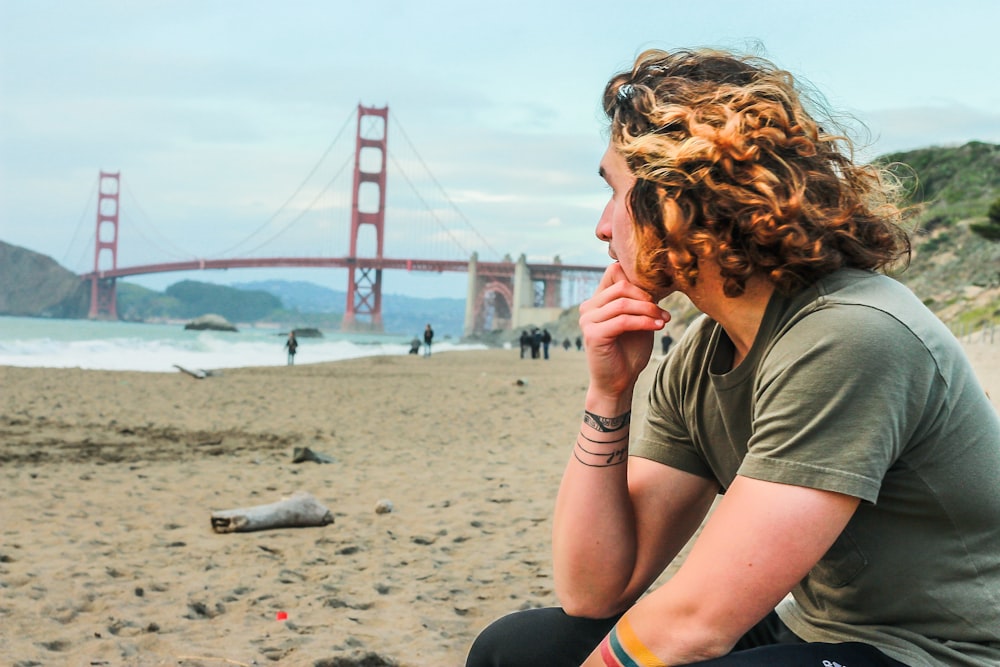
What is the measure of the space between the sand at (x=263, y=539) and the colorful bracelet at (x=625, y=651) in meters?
1.04

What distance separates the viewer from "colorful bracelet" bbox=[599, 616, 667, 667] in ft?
3.17

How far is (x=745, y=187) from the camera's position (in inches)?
37.8

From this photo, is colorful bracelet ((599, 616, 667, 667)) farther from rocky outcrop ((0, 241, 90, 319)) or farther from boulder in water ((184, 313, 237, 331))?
rocky outcrop ((0, 241, 90, 319))

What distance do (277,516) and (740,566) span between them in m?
2.70

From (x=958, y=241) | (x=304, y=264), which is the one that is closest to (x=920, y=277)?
(x=958, y=241)

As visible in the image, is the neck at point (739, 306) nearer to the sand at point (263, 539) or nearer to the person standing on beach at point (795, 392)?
the person standing on beach at point (795, 392)

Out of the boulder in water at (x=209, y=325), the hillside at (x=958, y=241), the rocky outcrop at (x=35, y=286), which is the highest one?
the hillside at (x=958, y=241)

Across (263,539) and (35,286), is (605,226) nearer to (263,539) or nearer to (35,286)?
(263,539)

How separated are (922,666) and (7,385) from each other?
1117 centimetres

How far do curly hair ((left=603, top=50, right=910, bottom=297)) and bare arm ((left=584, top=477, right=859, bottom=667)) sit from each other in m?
0.24

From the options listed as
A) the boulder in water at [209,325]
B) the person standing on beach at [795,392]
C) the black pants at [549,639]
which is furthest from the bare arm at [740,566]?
the boulder in water at [209,325]

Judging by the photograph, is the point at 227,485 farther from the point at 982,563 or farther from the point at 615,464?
the point at 982,563

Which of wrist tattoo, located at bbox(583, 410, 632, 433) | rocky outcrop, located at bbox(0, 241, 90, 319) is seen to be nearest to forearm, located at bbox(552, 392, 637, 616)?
wrist tattoo, located at bbox(583, 410, 632, 433)

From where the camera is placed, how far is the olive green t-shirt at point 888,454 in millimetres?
854
